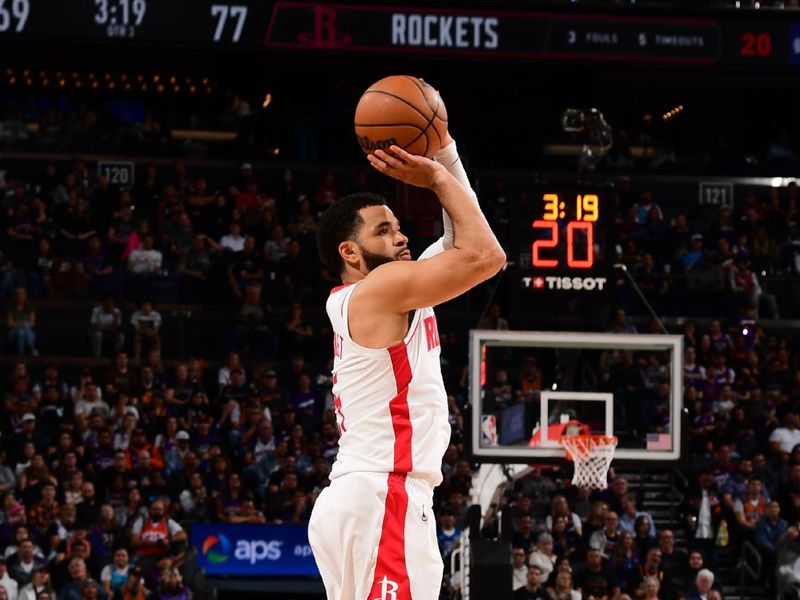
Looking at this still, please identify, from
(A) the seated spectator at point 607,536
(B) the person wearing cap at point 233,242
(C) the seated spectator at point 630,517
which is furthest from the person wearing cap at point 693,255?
(B) the person wearing cap at point 233,242

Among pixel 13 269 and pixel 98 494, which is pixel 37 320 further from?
pixel 98 494

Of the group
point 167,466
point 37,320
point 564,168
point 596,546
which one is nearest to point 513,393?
point 596,546

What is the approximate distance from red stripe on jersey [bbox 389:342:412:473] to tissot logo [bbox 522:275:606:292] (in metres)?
7.00

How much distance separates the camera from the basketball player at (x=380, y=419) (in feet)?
16.3

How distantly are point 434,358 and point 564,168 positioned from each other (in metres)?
19.1

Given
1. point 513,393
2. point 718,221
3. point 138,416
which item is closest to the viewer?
point 513,393

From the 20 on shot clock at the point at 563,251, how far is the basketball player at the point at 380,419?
A: 267 inches

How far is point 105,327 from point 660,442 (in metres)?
9.15

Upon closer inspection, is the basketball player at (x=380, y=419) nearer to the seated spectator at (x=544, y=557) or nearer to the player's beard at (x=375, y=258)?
the player's beard at (x=375, y=258)

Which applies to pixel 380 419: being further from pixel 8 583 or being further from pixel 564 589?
pixel 8 583

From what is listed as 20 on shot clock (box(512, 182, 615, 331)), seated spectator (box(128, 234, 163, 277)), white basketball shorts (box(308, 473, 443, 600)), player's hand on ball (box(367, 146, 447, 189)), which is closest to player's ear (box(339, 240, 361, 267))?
player's hand on ball (box(367, 146, 447, 189))

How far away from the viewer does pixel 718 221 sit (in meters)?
21.9

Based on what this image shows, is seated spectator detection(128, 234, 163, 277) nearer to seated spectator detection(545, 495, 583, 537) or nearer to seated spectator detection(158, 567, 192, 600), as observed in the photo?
seated spectator detection(158, 567, 192, 600)

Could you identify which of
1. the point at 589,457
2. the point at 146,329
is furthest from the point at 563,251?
the point at 146,329
